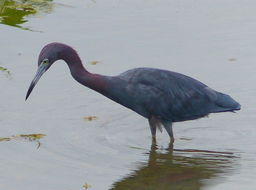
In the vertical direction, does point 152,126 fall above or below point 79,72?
below

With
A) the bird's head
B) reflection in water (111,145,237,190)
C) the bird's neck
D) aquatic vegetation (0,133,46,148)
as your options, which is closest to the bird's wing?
the bird's neck

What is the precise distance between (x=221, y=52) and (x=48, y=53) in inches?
130

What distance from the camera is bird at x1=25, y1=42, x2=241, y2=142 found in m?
9.23

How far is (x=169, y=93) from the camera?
9.45 metres

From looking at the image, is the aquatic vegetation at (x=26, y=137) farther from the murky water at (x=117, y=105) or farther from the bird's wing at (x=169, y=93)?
the bird's wing at (x=169, y=93)

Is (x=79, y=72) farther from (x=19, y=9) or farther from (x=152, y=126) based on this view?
(x=19, y=9)

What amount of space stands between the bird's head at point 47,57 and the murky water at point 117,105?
595 millimetres

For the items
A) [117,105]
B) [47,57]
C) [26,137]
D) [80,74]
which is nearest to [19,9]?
[117,105]

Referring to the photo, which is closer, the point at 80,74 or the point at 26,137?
the point at 26,137

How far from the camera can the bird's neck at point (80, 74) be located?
919 centimetres

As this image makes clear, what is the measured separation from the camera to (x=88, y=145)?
8.98 m

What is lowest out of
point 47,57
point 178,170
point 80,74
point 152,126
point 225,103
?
point 178,170

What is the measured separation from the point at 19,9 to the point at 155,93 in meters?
4.66

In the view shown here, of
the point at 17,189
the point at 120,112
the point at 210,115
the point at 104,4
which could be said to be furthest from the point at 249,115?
the point at 104,4
